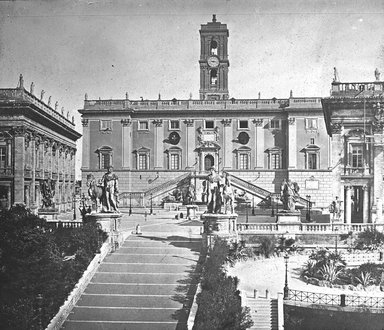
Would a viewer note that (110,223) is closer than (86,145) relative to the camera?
Yes

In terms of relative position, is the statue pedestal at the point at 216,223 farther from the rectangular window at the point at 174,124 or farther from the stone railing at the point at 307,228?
the rectangular window at the point at 174,124

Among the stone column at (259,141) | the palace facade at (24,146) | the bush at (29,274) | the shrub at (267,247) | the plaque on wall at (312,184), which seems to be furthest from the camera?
the stone column at (259,141)

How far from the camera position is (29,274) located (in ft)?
64.3

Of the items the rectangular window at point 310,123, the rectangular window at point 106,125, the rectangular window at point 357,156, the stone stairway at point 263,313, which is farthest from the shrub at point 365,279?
the rectangular window at point 106,125

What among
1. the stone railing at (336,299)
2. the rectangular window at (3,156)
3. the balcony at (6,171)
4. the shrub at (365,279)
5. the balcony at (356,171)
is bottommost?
the stone railing at (336,299)

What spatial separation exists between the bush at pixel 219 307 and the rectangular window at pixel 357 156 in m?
17.9

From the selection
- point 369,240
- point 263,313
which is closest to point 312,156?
point 369,240

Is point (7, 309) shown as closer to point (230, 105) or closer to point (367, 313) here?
point (367, 313)

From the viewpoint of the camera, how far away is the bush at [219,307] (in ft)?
54.0

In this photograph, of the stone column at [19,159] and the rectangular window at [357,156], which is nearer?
the rectangular window at [357,156]

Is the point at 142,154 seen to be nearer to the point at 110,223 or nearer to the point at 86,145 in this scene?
the point at 86,145

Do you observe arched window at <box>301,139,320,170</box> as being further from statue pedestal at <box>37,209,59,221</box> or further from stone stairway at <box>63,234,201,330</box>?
stone stairway at <box>63,234,201,330</box>

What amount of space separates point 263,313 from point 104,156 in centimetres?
4595

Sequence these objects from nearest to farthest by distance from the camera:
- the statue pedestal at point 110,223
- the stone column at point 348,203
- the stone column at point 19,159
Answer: the statue pedestal at point 110,223 → the stone column at point 348,203 → the stone column at point 19,159
